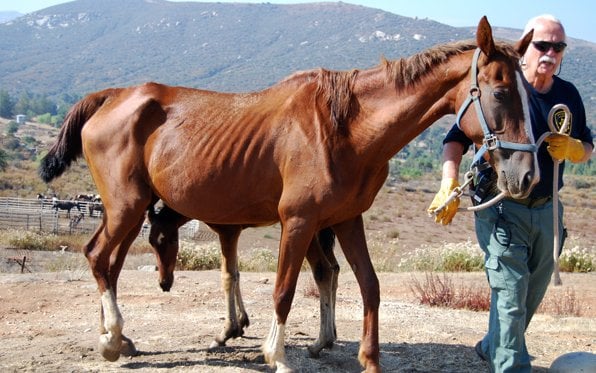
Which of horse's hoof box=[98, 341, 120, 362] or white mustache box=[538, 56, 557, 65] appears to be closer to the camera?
white mustache box=[538, 56, 557, 65]

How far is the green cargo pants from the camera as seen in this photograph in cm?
500

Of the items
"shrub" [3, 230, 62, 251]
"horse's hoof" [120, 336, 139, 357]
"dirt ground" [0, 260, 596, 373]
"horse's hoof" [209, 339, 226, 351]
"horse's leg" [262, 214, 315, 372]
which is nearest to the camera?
"horse's leg" [262, 214, 315, 372]

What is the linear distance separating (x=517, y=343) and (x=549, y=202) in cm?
103

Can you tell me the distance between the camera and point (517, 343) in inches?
198

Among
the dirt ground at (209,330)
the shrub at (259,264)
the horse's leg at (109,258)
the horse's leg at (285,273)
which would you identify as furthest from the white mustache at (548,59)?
the shrub at (259,264)

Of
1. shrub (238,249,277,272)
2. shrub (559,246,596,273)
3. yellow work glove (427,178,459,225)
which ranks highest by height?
yellow work glove (427,178,459,225)

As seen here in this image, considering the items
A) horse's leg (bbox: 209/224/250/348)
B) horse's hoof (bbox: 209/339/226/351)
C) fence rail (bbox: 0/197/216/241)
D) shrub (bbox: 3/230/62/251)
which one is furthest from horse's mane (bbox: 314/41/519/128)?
fence rail (bbox: 0/197/216/241)

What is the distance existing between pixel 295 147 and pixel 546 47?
6.31ft

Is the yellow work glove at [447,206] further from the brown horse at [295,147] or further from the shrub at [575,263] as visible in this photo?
the shrub at [575,263]

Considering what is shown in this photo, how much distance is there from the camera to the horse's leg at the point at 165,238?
7.08 meters

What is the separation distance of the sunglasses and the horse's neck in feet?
1.81

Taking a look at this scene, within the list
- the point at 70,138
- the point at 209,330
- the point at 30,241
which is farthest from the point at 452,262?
the point at 30,241

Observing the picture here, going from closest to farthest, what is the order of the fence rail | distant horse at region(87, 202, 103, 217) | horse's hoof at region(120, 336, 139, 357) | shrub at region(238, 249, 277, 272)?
horse's hoof at region(120, 336, 139, 357)
shrub at region(238, 249, 277, 272)
the fence rail
distant horse at region(87, 202, 103, 217)

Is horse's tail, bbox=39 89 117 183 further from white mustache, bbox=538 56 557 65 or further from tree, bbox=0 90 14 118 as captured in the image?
tree, bbox=0 90 14 118
